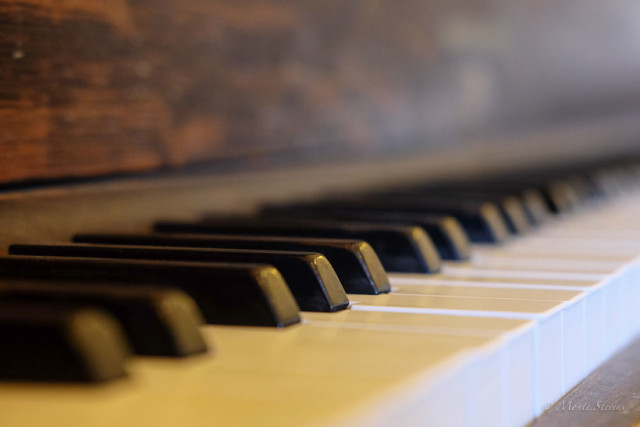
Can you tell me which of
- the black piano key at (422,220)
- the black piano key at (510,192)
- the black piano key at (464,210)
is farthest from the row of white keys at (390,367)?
the black piano key at (510,192)

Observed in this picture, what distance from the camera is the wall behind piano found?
0.92 metres

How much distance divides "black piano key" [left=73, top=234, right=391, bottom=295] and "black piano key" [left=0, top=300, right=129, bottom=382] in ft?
1.13

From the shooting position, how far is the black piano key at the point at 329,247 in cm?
85

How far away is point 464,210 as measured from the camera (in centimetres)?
131

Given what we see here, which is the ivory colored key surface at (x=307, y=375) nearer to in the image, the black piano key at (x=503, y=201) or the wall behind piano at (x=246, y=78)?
the wall behind piano at (x=246, y=78)

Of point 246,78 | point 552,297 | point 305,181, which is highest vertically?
point 246,78

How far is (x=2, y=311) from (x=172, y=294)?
0.11 m

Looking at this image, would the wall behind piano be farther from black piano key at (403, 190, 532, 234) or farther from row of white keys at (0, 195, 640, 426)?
row of white keys at (0, 195, 640, 426)

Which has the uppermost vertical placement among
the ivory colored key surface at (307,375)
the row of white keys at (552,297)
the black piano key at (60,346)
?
the black piano key at (60,346)

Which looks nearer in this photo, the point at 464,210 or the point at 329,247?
the point at 329,247

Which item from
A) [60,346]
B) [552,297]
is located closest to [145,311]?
[60,346]

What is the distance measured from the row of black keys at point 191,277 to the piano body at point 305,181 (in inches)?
0.6

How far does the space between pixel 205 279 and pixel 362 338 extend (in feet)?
0.48

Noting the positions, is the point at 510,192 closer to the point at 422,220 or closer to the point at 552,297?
the point at 422,220
